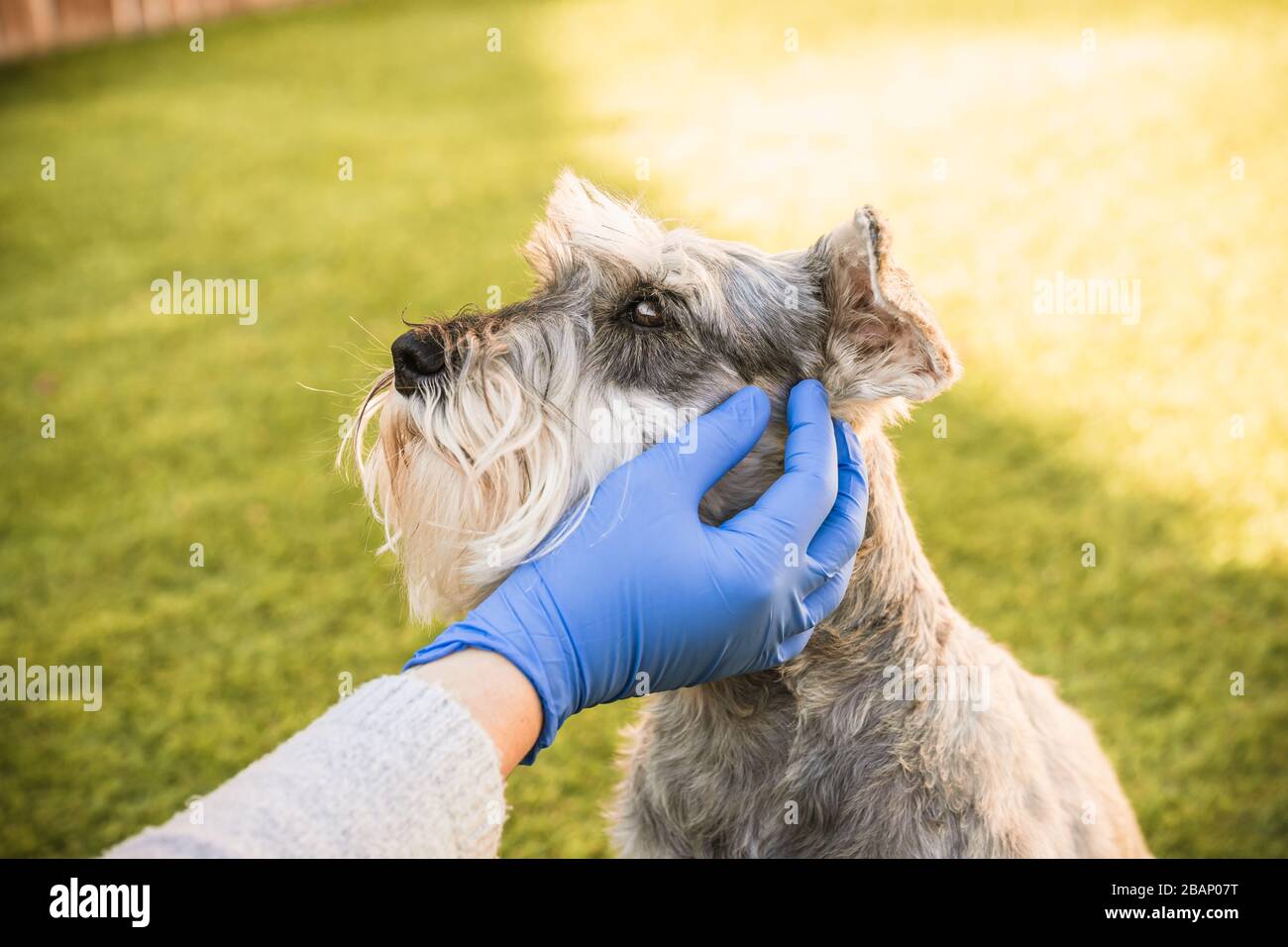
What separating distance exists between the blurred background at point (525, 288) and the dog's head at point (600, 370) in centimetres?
73

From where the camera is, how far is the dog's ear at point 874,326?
191 cm

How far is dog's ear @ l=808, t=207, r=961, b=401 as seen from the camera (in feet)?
6.27

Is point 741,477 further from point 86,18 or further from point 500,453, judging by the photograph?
point 86,18

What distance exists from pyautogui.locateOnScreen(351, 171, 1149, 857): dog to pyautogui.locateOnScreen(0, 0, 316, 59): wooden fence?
15.6 m

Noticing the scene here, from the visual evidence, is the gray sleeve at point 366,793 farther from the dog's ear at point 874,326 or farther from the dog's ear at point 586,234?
the dog's ear at point 874,326

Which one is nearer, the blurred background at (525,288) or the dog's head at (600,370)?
the dog's head at (600,370)

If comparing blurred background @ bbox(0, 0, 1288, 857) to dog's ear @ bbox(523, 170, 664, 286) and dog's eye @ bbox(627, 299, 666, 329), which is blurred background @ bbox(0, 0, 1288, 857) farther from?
dog's eye @ bbox(627, 299, 666, 329)

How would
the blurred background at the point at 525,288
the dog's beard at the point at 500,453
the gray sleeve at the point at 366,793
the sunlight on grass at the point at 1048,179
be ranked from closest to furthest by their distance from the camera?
the gray sleeve at the point at 366,793, the dog's beard at the point at 500,453, the blurred background at the point at 525,288, the sunlight on grass at the point at 1048,179

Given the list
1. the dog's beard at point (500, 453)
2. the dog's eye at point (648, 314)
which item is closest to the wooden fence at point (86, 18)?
the dog's beard at point (500, 453)

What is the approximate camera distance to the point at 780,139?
10.5m

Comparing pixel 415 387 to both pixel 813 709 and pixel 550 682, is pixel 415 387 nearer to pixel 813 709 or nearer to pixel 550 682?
pixel 550 682

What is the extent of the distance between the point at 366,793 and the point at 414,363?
1.01m

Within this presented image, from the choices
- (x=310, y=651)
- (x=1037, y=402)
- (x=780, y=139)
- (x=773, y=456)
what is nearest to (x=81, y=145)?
(x=780, y=139)
